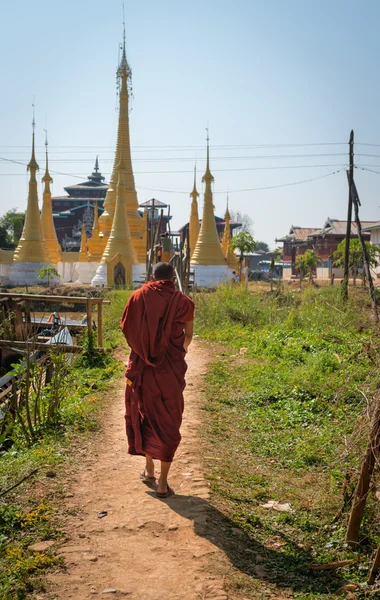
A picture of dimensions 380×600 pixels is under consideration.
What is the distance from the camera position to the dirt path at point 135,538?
354 cm

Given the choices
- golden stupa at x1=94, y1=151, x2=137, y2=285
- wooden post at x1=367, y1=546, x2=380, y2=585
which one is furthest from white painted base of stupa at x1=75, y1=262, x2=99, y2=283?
wooden post at x1=367, y1=546, x2=380, y2=585

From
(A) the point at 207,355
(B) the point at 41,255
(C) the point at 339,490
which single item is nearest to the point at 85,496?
(C) the point at 339,490

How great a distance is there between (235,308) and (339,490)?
9724 millimetres

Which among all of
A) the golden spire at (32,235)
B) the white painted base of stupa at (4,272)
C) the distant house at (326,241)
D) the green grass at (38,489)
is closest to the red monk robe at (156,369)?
the green grass at (38,489)

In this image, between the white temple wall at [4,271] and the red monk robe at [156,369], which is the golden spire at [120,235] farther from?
the red monk robe at [156,369]

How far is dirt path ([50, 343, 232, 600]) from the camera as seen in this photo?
3.54 m

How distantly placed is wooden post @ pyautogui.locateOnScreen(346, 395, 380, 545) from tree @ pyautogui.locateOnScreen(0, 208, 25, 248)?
1860 inches

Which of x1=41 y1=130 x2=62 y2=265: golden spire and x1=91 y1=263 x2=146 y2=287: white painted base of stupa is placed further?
x1=41 y1=130 x2=62 y2=265: golden spire

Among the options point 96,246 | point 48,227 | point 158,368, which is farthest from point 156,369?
point 48,227

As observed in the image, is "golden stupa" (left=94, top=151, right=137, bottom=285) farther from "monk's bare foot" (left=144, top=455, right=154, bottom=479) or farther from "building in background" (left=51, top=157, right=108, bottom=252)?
"monk's bare foot" (left=144, top=455, right=154, bottom=479)

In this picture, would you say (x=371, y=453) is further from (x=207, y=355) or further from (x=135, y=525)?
(x=207, y=355)

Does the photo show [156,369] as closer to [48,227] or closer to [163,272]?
[163,272]

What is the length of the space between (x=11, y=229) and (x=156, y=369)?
166 feet

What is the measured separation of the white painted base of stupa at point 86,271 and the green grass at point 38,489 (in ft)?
85.0
